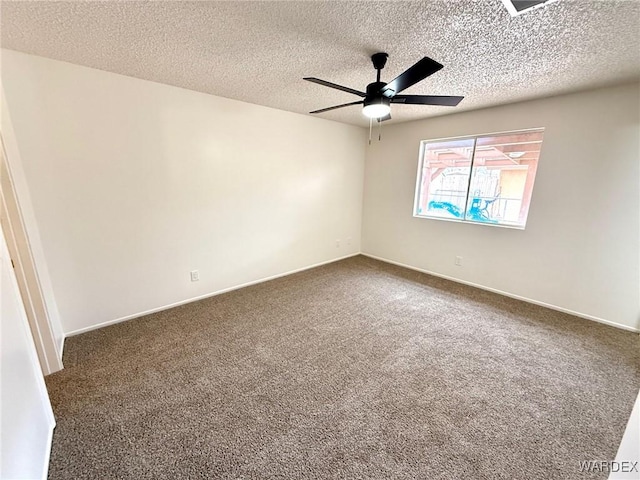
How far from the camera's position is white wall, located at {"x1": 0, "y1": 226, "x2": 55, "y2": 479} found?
0.96m

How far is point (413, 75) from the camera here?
5.43ft

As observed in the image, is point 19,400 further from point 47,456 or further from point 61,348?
point 61,348

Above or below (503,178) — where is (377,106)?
above

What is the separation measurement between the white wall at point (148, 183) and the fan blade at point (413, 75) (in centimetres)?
191

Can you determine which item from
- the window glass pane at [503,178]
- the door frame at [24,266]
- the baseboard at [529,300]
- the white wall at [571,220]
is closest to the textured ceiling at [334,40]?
the white wall at [571,220]

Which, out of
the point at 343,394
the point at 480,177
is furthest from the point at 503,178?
the point at 343,394

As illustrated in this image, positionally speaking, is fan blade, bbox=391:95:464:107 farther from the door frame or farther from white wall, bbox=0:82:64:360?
white wall, bbox=0:82:64:360

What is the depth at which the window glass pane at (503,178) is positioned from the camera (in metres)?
3.08

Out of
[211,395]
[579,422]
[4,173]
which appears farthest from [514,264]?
[4,173]

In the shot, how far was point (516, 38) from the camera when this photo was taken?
5.57 feet

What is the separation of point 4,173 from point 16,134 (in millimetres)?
462

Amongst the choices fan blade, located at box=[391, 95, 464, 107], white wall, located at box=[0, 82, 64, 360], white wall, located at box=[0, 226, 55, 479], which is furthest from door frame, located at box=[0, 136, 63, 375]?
fan blade, located at box=[391, 95, 464, 107]

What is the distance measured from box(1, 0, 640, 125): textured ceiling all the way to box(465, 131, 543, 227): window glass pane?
69 cm

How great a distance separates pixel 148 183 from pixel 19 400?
199cm
